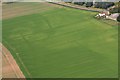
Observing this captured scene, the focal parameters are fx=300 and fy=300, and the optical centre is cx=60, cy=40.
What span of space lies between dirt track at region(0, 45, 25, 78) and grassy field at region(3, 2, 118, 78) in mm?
776

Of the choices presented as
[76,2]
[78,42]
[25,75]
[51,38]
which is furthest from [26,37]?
[76,2]

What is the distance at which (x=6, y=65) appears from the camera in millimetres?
40906

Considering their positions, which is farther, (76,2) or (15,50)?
(76,2)

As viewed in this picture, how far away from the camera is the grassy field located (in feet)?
A: 125

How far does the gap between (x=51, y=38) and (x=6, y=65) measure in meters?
11.0

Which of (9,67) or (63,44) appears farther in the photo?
(63,44)

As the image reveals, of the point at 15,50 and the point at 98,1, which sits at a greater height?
the point at 98,1

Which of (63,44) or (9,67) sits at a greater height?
(63,44)

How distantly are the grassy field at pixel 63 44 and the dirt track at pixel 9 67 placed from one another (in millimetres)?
776

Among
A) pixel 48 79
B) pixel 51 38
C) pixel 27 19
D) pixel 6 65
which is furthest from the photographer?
pixel 27 19

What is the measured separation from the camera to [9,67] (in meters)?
40.2

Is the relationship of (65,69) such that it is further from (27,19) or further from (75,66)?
(27,19)

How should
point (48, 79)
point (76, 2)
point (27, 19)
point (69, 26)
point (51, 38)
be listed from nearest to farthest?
point (48, 79) < point (51, 38) < point (69, 26) < point (27, 19) < point (76, 2)

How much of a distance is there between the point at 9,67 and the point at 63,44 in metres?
9.93
